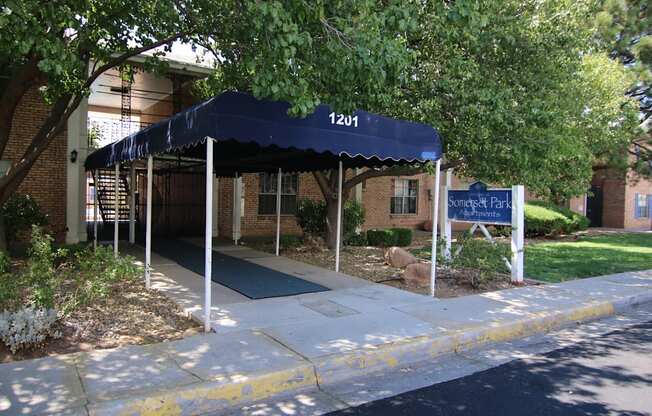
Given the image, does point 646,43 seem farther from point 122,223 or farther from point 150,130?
point 122,223

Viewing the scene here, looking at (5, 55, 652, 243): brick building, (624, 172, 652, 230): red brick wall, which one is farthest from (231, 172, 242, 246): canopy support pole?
(624, 172, 652, 230): red brick wall

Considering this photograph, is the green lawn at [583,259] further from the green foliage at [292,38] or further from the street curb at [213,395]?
the street curb at [213,395]

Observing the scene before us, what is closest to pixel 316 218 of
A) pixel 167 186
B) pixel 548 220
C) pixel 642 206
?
pixel 167 186

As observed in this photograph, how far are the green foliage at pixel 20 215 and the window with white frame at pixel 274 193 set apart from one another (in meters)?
7.43

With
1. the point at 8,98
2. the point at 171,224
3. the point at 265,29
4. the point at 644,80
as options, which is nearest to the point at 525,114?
the point at 265,29

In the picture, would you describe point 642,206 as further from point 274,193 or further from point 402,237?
point 274,193

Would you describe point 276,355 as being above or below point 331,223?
below

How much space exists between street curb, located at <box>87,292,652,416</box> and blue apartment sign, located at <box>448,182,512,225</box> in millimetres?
2958

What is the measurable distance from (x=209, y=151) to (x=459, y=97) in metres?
5.39

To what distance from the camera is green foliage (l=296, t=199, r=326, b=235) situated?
49.9ft

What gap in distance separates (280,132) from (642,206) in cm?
3364

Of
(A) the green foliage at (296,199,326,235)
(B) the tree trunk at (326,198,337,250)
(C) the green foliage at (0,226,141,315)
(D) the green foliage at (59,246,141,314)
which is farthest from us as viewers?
(A) the green foliage at (296,199,326,235)

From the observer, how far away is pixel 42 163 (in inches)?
541

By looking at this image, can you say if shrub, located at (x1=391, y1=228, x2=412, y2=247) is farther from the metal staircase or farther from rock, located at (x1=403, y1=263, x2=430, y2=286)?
the metal staircase
